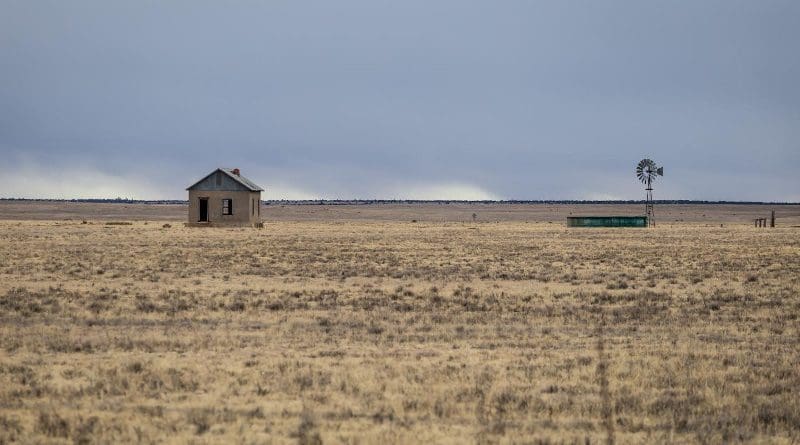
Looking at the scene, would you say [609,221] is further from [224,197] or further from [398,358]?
[398,358]

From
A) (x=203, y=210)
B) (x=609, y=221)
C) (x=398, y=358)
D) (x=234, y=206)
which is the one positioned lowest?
(x=398, y=358)

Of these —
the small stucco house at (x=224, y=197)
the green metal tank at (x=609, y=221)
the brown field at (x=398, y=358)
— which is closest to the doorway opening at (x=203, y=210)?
the small stucco house at (x=224, y=197)

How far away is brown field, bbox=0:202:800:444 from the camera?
8719 millimetres

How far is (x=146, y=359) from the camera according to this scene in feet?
39.7

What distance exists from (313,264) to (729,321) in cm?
1737

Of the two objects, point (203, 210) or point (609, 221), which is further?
point (609, 221)

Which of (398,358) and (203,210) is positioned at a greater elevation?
(203,210)

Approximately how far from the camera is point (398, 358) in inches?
483

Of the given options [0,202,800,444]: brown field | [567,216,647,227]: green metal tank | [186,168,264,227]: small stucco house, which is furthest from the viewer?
[567,216,647,227]: green metal tank

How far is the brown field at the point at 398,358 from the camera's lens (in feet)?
28.6

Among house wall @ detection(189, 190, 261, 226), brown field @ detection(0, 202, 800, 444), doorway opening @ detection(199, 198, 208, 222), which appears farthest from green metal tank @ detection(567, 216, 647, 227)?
brown field @ detection(0, 202, 800, 444)

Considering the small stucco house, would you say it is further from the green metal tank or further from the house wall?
the green metal tank

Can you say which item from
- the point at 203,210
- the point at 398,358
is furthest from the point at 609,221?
the point at 398,358

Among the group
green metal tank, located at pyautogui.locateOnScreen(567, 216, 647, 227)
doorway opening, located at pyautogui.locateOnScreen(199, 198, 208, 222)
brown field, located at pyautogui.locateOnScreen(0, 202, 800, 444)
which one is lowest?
brown field, located at pyautogui.locateOnScreen(0, 202, 800, 444)
